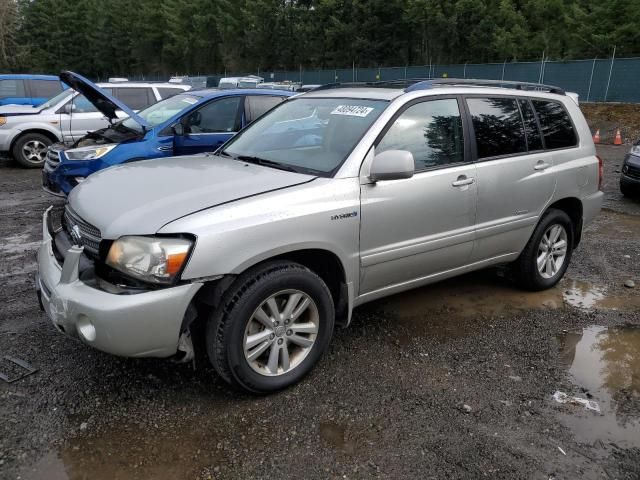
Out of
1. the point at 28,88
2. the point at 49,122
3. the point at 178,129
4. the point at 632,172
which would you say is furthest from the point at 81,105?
the point at 632,172

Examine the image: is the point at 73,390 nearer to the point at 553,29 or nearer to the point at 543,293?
the point at 543,293

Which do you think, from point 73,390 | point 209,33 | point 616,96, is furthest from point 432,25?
point 73,390

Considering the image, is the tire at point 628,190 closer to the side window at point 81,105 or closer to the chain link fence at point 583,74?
the side window at point 81,105

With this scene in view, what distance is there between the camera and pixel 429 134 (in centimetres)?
379

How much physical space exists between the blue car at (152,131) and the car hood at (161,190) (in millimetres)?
2987

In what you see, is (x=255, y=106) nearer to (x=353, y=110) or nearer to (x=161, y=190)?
(x=353, y=110)

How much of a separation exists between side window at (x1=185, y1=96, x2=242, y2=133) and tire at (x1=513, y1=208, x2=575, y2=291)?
170 inches

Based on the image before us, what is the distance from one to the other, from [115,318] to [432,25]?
4326 centimetres

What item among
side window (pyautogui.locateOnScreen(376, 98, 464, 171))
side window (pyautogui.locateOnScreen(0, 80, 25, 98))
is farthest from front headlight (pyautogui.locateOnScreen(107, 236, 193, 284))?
side window (pyautogui.locateOnScreen(0, 80, 25, 98))

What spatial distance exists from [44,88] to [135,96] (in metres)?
3.75

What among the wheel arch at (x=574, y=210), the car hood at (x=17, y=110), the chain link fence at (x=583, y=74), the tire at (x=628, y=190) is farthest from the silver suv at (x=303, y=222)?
the chain link fence at (x=583, y=74)

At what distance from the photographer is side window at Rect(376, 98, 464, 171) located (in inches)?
141

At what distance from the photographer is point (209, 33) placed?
201 ft

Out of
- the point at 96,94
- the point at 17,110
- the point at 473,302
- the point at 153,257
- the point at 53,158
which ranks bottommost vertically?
the point at 473,302
